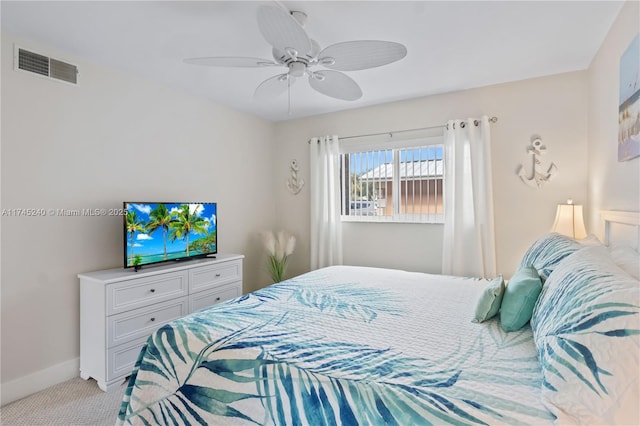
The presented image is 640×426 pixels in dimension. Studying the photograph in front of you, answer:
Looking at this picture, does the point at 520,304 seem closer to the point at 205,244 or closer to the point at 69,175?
the point at 205,244

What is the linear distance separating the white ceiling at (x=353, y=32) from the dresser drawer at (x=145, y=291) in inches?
70.6

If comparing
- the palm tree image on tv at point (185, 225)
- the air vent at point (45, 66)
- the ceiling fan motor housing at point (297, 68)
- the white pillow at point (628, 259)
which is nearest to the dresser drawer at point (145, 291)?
Result: the palm tree image on tv at point (185, 225)

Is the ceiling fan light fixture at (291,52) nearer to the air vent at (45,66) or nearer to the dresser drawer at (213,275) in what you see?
the air vent at (45,66)

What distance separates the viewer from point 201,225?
10.6 feet

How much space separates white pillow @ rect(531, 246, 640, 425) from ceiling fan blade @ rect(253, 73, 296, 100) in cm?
201

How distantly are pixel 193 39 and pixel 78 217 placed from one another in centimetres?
167

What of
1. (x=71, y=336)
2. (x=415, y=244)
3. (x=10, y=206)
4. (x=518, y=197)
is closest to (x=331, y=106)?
(x=415, y=244)

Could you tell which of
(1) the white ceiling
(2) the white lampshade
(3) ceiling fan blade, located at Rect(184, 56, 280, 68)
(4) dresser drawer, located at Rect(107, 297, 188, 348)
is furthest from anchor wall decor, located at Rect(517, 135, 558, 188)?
(4) dresser drawer, located at Rect(107, 297, 188, 348)

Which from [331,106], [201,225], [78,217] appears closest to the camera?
[78,217]

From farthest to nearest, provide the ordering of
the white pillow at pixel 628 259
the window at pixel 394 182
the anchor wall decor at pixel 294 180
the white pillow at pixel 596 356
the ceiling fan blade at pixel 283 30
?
1. the anchor wall decor at pixel 294 180
2. the window at pixel 394 182
3. the ceiling fan blade at pixel 283 30
4. the white pillow at pixel 628 259
5. the white pillow at pixel 596 356

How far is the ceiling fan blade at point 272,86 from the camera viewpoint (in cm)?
229

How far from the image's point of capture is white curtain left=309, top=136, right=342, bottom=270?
4094 mm

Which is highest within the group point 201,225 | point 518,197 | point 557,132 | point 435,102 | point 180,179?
point 435,102

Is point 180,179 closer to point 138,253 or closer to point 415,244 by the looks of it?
point 138,253
